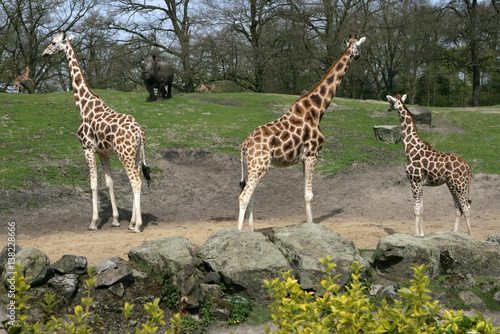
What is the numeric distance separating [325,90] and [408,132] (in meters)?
2.19

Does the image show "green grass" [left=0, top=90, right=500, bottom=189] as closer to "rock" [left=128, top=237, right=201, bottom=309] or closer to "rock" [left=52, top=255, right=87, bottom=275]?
"rock" [left=52, top=255, right=87, bottom=275]

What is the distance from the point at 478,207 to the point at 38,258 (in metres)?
11.7

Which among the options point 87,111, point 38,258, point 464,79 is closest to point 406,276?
point 38,258

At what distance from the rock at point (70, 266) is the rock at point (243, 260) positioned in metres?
1.95

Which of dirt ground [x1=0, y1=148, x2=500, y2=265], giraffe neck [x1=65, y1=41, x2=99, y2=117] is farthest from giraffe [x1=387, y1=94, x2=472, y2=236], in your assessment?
giraffe neck [x1=65, y1=41, x2=99, y2=117]

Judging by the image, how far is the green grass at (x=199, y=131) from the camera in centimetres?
1617

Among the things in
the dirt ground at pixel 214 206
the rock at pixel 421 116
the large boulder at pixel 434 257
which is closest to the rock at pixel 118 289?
the dirt ground at pixel 214 206

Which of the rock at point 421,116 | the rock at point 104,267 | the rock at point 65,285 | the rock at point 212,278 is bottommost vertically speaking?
the rock at point 212,278

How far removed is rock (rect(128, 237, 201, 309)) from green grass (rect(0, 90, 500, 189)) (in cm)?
753

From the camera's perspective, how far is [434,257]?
8.38 metres

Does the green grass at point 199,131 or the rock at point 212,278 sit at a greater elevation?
the green grass at point 199,131

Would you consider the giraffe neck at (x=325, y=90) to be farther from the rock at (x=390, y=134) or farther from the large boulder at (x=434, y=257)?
the rock at (x=390, y=134)

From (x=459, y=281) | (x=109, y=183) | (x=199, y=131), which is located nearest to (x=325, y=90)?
(x=459, y=281)

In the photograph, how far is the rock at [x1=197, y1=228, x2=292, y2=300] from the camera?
7.66 meters
